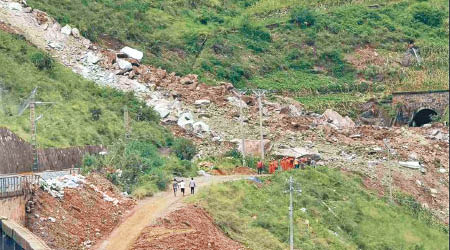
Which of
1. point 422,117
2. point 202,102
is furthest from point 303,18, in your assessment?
point 202,102

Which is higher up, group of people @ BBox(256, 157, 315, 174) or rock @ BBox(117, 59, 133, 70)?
rock @ BBox(117, 59, 133, 70)

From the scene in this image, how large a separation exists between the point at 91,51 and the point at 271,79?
1399cm

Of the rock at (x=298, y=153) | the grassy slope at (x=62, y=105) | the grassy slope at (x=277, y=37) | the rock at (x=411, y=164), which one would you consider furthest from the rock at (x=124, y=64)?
the rock at (x=411, y=164)

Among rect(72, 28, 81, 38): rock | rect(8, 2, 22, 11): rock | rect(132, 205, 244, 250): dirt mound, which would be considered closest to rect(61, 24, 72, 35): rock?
rect(72, 28, 81, 38): rock

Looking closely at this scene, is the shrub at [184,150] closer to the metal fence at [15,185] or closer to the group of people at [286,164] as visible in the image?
the group of people at [286,164]

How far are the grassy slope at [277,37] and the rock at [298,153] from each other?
13.2m

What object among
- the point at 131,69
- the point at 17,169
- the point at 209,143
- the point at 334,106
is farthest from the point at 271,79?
the point at 17,169

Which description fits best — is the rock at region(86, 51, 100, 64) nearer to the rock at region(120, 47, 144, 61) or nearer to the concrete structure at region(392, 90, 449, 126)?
the rock at region(120, 47, 144, 61)

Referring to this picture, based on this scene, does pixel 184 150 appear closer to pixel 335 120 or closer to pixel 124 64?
pixel 124 64

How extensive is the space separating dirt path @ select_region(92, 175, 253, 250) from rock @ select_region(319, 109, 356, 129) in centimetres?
2184

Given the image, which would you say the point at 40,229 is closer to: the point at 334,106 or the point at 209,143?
the point at 209,143

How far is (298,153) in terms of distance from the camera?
5672cm

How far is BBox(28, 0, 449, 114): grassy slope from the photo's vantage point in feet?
237

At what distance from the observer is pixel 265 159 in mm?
55219
